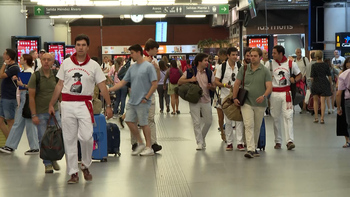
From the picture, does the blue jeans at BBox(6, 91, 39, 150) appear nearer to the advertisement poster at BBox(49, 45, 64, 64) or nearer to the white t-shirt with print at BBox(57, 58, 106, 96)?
the white t-shirt with print at BBox(57, 58, 106, 96)

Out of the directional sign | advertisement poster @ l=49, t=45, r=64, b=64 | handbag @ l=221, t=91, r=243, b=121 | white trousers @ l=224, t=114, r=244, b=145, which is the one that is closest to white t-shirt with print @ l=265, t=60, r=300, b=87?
white trousers @ l=224, t=114, r=244, b=145

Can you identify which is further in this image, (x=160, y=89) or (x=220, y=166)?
(x=160, y=89)

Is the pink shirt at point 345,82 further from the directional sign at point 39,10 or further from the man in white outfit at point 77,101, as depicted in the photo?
the directional sign at point 39,10

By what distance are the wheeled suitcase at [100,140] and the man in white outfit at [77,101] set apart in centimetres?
161

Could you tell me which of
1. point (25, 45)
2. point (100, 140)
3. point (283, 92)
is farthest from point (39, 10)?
point (100, 140)

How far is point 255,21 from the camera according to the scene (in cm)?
3312

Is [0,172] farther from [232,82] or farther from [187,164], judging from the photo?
[232,82]

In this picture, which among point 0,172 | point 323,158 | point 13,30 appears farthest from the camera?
point 13,30

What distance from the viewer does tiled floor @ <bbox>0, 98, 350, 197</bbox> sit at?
23.0 feet

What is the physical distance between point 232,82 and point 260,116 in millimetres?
1239

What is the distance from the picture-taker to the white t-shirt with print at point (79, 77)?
734 centimetres

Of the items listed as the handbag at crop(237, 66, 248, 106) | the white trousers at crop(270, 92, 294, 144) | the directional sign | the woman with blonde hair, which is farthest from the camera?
the directional sign

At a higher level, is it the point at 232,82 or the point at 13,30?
the point at 13,30

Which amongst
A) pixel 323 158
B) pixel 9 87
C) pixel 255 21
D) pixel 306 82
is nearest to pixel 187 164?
pixel 323 158
